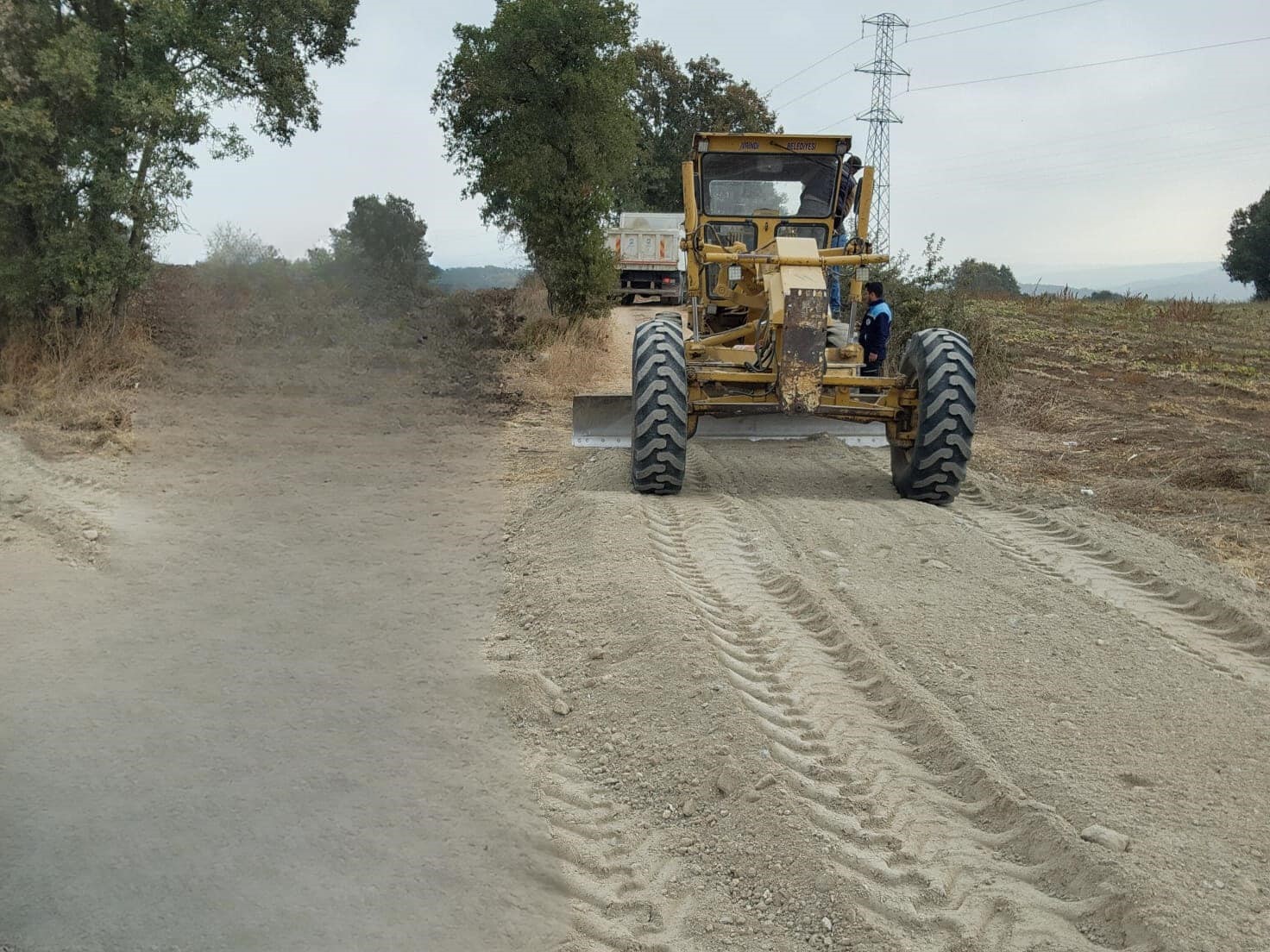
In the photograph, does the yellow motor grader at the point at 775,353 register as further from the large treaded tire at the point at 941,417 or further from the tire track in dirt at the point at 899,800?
the tire track in dirt at the point at 899,800

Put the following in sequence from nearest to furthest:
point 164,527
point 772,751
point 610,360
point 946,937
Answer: point 946,937 → point 772,751 → point 164,527 → point 610,360

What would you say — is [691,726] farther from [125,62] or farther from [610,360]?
[610,360]

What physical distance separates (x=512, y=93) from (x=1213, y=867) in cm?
1774

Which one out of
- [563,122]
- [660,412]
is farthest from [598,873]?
[563,122]

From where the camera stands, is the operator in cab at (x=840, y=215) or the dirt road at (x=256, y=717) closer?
the dirt road at (x=256, y=717)

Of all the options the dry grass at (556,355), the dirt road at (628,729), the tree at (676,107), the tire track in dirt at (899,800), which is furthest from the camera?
A: the tree at (676,107)

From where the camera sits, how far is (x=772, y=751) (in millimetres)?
4512

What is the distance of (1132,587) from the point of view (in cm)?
679

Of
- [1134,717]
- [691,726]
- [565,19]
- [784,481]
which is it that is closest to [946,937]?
[691,726]

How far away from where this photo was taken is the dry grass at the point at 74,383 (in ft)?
35.6

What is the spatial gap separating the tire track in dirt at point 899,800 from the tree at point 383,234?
30.8 meters

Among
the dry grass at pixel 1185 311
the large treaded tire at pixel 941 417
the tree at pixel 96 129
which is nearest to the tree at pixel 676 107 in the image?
the dry grass at pixel 1185 311

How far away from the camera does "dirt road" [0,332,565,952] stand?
371 cm

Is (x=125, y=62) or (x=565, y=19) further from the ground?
(x=565, y=19)
